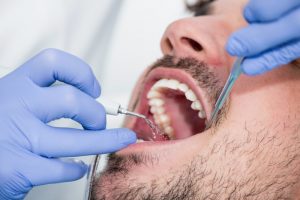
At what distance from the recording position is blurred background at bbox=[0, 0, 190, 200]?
1.64 m

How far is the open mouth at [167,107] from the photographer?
132 centimetres

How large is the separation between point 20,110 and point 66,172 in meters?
0.19

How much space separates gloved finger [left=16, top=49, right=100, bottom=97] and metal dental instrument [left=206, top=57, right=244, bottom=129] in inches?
13.1

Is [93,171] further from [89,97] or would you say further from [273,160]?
[273,160]

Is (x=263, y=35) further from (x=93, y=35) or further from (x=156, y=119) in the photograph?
(x=93, y=35)

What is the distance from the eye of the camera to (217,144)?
1.18 meters

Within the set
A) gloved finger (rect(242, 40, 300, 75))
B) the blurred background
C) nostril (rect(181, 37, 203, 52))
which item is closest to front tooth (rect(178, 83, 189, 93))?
nostril (rect(181, 37, 203, 52))

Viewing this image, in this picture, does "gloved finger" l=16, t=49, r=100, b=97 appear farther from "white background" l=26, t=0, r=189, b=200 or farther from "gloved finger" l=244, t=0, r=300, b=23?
"white background" l=26, t=0, r=189, b=200

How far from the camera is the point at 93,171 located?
4.39ft

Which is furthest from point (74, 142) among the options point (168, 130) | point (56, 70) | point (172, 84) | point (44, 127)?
point (168, 130)

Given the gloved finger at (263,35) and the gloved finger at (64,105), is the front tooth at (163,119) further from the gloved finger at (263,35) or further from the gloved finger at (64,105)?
the gloved finger at (263,35)

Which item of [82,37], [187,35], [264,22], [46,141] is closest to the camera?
[264,22]

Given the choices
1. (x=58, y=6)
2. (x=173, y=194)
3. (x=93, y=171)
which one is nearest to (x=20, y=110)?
(x=93, y=171)

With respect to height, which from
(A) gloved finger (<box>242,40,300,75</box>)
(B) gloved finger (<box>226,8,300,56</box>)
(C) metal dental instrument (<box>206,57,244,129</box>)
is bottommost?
(C) metal dental instrument (<box>206,57,244,129</box>)
